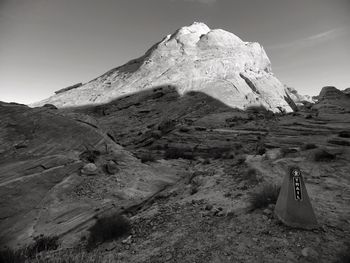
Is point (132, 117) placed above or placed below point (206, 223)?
above

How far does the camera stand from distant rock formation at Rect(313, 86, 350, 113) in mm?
26102

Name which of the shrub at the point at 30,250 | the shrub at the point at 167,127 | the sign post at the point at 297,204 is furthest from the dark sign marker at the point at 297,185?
the shrub at the point at 167,127

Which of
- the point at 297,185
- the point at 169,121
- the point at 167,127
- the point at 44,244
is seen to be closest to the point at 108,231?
the point at 44,244

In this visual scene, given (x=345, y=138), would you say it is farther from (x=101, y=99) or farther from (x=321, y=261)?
(x=101, y=99)

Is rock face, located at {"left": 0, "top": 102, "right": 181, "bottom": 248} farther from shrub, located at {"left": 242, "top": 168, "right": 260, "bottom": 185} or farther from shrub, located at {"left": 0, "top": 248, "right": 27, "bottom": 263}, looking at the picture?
shrub, located at {"left": 242, "top": 168, "right": 260, "bottom": 185}

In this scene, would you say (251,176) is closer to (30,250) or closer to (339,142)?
(339,142)

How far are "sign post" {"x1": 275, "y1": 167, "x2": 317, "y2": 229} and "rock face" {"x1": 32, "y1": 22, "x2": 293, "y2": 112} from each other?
33.0 meters

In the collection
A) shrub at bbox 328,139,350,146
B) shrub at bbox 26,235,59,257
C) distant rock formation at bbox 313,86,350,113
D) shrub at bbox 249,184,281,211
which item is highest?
distant rock formation at bbox 313,86,350,113

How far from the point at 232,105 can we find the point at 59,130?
1144 inches

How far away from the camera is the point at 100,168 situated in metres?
14.0

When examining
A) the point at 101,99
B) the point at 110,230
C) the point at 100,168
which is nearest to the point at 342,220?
the point at 110,230

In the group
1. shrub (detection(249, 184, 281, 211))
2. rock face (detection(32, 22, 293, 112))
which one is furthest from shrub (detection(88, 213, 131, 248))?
rock face (detection(32, 22, 293, 112))

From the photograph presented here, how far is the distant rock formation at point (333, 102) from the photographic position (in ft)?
85.6

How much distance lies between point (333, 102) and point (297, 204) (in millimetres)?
28681
